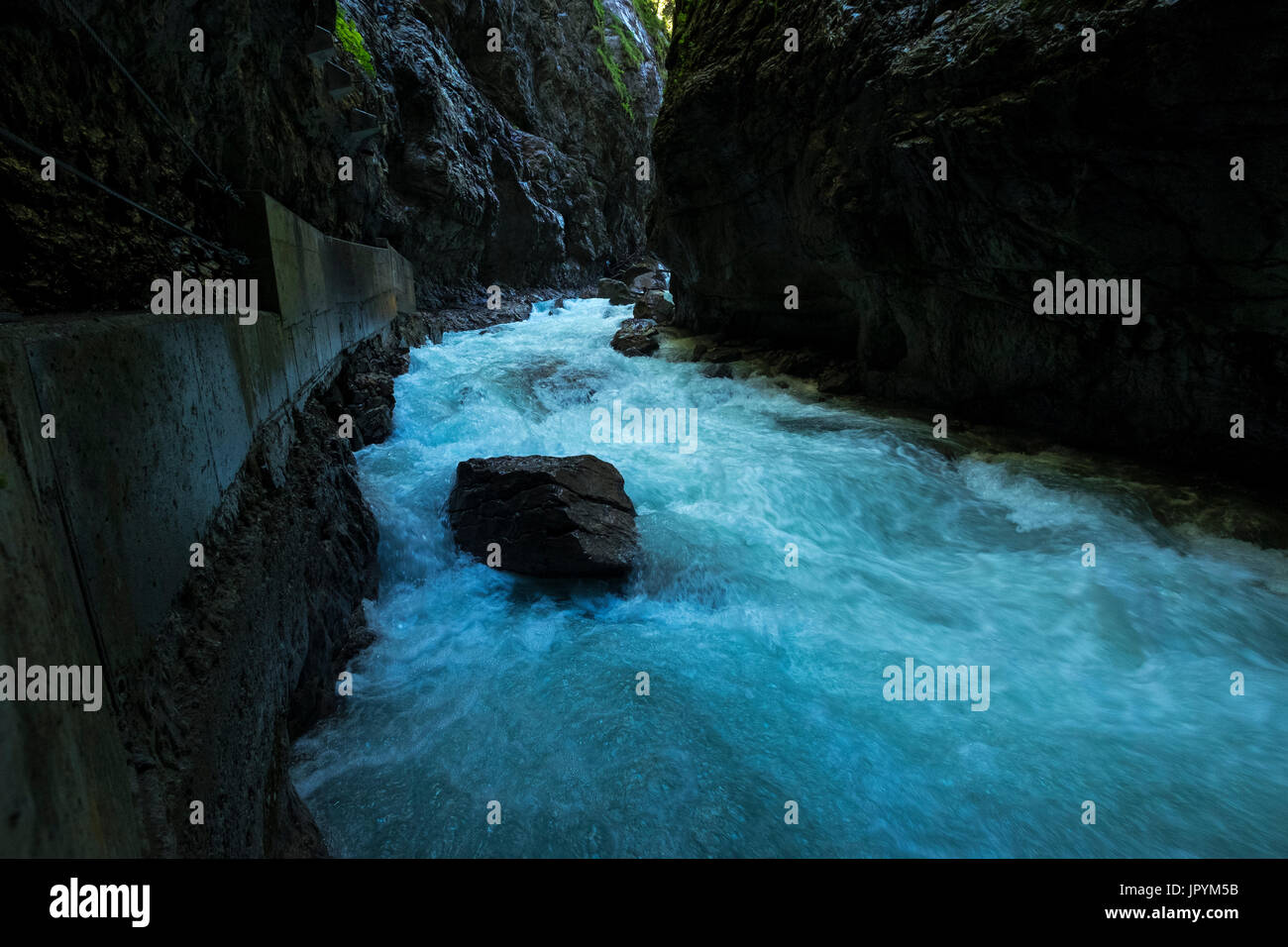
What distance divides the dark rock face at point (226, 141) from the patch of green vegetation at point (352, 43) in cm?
36

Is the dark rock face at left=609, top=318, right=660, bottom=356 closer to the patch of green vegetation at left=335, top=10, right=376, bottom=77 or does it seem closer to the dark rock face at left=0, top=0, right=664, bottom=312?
the dark rock face at left=0, top=0, right=664, bottom=312

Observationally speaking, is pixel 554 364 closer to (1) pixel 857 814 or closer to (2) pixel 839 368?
(2) pixel 839 368

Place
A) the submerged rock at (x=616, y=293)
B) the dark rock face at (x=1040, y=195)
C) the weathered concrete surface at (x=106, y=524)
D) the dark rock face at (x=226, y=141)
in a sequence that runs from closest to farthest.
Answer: the weathered concrete surface at (x=106, y=524) < the dark rock face at (x=226, y=141) < the dark rock face at (x=1040, y=195) < the submerged rock at (x=616, y=293)

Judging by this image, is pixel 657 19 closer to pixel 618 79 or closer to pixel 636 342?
pixel 618 79

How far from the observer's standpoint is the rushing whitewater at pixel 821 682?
3.72 metres

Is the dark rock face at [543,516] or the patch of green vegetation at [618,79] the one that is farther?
the patch of green vegetation at [618,79]

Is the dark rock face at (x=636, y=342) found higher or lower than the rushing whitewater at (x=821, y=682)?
higher

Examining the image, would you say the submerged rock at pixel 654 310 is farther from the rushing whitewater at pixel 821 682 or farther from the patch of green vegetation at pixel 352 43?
the rushing whitewater at pixel 821 682

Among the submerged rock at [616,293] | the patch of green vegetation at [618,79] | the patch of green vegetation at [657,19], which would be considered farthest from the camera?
the patch of green vegetation at [657,19]

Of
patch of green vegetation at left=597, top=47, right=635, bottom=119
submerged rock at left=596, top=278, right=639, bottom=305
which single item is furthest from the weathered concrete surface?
patch of green vegetation at left=597, top=47, right=635, bottom=119

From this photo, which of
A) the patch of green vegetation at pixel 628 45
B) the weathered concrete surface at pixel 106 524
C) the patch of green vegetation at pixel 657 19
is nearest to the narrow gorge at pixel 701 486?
the weathered concrete surface at pixel 106 524

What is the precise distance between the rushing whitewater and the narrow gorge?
0.04 meters

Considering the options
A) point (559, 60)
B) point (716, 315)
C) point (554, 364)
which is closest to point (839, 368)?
point (716, 315)

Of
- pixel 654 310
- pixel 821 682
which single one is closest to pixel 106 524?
pixel 821 682
